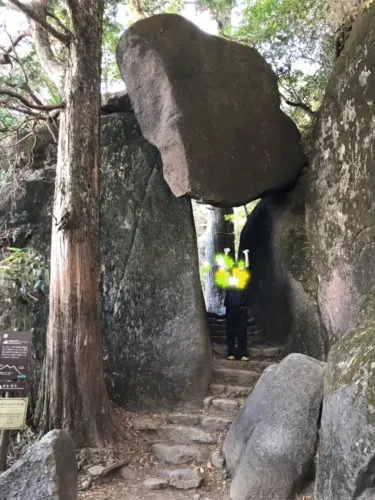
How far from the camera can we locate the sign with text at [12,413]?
14.6ft

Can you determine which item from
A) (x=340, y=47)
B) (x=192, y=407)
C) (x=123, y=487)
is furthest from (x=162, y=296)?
(x=340, y=47)

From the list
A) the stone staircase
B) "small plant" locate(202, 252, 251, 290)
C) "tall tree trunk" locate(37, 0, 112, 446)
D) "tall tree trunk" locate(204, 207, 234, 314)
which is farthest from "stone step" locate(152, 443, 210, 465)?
"tall tree trunk" locate(204, 207, 234, 314)

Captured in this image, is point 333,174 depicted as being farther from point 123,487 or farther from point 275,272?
point 123,487

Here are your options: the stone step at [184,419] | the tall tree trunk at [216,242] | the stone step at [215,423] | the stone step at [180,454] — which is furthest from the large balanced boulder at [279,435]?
the tall tree trunk at [216,242]

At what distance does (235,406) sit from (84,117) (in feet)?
15.7

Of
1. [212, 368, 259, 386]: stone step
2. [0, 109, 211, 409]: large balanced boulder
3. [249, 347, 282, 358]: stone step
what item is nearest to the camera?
[0, 109, 211, 409]: large balanced boulder

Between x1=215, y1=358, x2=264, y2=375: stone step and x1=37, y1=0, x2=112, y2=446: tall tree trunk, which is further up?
x1=37, y1=0, x2=112, y2=446: tall tree trunk

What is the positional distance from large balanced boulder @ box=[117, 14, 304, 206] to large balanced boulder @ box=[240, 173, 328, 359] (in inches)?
31.9

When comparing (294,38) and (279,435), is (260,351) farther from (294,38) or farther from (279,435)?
(294,38)

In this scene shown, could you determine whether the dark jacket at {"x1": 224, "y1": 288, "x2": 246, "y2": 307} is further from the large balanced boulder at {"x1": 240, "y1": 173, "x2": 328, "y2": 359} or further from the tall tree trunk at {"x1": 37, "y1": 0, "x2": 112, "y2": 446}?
the tall tree trunk at {"x1": 37, "y1": 0, "x2": 112, "y2": 446}

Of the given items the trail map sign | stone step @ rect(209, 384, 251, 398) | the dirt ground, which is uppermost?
the trail map sign

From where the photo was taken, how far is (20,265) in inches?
271

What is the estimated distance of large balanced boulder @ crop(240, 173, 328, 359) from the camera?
24.8ft

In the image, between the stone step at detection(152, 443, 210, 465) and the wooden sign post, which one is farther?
the stone step at detection(152, 443, 210, 465)
